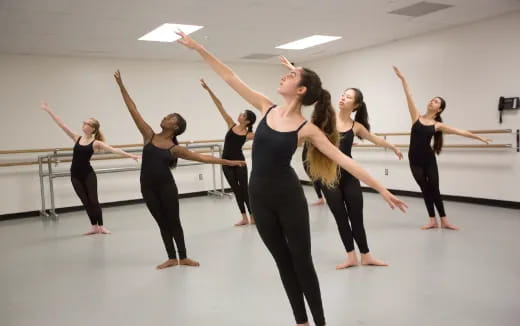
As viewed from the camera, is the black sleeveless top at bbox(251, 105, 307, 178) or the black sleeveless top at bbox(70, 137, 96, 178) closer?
the black sleeveless top at bbox(251, 105, 307, 178)

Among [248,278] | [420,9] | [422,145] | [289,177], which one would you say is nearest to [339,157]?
[289,177]

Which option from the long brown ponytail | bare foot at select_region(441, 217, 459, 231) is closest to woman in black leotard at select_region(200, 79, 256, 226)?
bare foot at select_region(441, 217, 459, 231)

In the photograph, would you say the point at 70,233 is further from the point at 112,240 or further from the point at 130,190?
the point at 130,190

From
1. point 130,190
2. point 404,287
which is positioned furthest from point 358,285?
point 130,190

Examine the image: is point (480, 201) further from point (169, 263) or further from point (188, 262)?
point (169, 263)

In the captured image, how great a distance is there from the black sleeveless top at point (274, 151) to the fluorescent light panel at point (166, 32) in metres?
3.52

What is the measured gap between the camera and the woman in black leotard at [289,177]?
1.91 m

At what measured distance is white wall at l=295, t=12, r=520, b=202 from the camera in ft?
18.1

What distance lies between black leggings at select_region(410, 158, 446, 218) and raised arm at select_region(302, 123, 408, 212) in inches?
115

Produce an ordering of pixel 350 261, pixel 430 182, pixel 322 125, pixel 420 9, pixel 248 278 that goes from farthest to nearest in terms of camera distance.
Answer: pixel 420 9 → pixel 430 182 → pixel 350 261 → pixel 248 278 → pixel 322 125

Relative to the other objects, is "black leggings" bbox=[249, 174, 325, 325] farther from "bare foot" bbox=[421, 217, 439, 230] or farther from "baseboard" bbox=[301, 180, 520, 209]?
"baseboard" bbox=[301, 180, 520, 209]

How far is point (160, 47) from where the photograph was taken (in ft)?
21.2

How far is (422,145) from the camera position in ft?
14.8

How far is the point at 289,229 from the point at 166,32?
4346mm
